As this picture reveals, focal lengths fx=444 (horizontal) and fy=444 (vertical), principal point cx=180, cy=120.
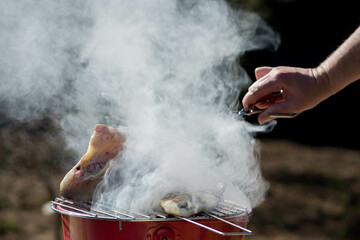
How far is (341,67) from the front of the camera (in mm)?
2404

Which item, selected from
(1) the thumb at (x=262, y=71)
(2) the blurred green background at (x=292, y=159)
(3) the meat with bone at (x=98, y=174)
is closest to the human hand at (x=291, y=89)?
(1) the thumb at (x=262, y=71)

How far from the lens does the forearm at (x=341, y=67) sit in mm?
2377

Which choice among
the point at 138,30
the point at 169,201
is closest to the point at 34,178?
the point at 138,30

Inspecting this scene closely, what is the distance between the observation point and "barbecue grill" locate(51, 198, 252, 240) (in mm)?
2137

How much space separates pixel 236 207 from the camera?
2465 millimetres

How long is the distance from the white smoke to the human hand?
17.1 inches

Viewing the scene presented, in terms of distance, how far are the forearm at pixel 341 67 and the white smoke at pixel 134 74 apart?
2.02ft

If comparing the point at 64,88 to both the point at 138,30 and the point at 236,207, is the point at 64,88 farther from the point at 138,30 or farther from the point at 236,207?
Answer: the point at 236,207

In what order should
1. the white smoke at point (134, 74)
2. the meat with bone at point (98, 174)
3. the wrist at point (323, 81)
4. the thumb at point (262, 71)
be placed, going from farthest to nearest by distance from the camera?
the white smoke at point (134, 74)
the thumb at point (262, 71)
the wrist at point (323, 81)
the meat with bone at point (98, 174)

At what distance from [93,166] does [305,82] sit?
123 centimetres

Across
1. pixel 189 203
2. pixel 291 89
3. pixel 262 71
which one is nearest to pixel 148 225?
pixel 189 203

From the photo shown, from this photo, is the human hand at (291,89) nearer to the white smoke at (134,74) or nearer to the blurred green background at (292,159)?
the white smoke at (134,74)

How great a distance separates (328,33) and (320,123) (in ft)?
5.09

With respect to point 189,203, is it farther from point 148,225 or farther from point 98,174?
point 98,174
